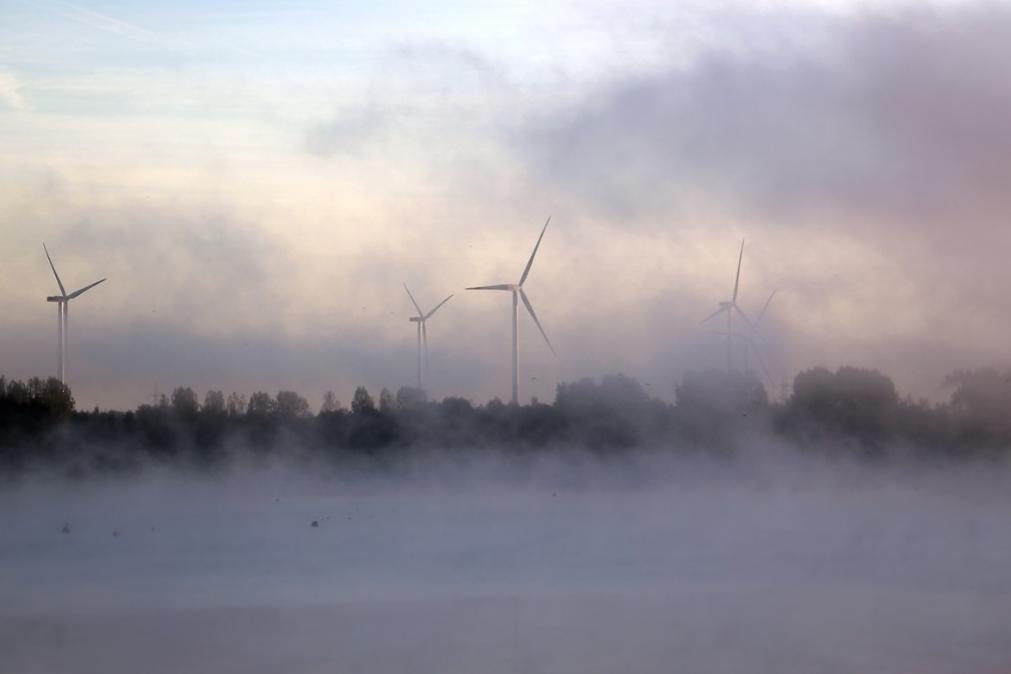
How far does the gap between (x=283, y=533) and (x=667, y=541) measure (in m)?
7.81

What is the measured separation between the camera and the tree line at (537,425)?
132ft

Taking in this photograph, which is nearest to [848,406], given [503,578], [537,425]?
[537,425]

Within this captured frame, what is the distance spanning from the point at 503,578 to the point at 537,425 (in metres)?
24.9

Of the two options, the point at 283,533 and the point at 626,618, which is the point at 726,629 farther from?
the point at 283,533

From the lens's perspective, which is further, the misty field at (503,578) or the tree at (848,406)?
the tree at (848,406)

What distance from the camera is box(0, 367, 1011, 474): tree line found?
132 feet

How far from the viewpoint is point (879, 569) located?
2138 centimetres

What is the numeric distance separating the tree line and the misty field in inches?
206

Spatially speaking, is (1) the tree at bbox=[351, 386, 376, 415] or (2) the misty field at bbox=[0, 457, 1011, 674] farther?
(1) the tree at bbox=[351, 386, 376, 415]

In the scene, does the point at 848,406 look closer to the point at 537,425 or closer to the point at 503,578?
the point at 537,425

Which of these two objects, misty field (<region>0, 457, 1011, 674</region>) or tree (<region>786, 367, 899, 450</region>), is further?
tree (<region>786, 367, 899, 450</region>)

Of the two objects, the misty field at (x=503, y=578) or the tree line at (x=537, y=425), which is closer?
the misty field at (x=503, y=578)

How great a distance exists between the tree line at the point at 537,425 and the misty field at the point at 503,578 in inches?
206

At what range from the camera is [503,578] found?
2058 cm
